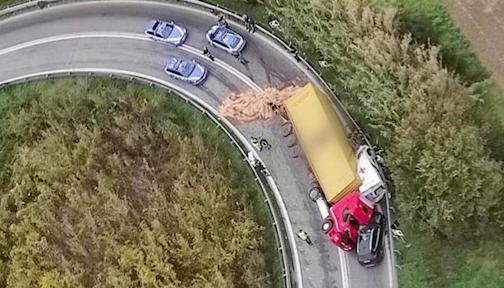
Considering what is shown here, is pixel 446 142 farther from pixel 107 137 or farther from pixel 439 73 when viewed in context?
pixel 107 137

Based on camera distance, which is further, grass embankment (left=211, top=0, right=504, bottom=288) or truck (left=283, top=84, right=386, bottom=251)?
truck (left=283, top=84, right=386, bottom=251)

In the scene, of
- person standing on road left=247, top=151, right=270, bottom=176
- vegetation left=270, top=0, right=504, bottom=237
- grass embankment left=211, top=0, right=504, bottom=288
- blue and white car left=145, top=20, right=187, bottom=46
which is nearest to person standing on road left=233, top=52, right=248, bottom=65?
blue and white car left=145, top=20, right=187, bottom=46

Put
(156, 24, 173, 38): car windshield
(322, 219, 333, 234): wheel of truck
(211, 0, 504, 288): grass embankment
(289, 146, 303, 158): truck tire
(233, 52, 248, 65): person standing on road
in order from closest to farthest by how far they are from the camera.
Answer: (211, 0, 504, 288): grass embankment, (322, 219, 333, 234): wheel of truck, (289, 146, 303, 158): truck tire, (233, 52, 248, 65): person standing on road, (156, 24, 173, 38): car windshield

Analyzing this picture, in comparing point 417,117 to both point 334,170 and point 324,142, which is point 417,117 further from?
point 324,142

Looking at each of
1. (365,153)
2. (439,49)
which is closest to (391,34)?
(439,49)

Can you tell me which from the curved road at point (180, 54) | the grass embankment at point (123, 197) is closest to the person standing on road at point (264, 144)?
the curved road at point (180, 54)

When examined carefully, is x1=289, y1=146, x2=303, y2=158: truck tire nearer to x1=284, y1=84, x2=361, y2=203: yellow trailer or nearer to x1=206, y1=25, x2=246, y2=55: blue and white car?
x1=284, y1=84, x2=361, y2=203: yellow trailer

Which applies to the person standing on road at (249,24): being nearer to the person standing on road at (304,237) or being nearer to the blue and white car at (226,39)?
the blue and white car at (226,39)
